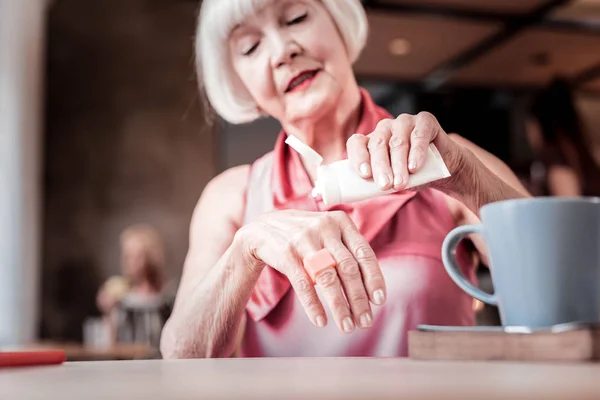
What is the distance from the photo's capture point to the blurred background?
0.57 m

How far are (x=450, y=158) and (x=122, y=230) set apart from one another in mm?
620

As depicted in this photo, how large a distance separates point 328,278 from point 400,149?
0.08 meters

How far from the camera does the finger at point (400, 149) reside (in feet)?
1.20

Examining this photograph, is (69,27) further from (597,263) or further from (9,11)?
(9,11)

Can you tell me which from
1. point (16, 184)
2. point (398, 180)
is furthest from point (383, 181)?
point (16, 184)

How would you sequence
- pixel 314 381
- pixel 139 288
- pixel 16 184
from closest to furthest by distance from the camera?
pixel 314 381 < pixel 139 288 < pixel 16 184

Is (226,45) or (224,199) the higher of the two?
(226,45)

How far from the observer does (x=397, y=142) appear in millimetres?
378

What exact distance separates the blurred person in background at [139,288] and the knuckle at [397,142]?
1.03 feet

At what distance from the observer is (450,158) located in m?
0.41

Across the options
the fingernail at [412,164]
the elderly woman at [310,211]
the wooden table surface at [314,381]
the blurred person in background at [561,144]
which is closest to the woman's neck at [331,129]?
the elderly woman at [310,211]

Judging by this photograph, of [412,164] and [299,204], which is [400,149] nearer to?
[412,164]

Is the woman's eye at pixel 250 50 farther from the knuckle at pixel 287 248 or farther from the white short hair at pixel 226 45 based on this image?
the knuckle at pixel 287 248

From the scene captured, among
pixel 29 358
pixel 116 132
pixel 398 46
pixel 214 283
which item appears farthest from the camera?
pixel 116 132
